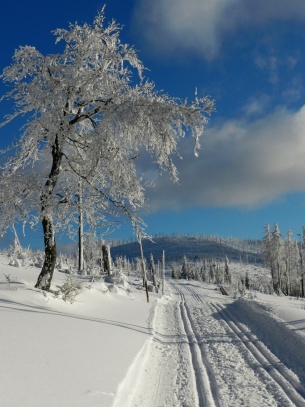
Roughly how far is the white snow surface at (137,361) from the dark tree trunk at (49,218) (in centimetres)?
71

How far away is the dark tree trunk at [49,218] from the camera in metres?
10.0

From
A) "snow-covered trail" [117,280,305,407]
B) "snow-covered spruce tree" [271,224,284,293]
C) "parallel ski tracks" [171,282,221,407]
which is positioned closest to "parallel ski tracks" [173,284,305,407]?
"snow-covered trail" [117,280,305,407]

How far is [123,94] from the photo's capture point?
980 cm

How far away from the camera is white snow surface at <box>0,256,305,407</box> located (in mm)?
4441

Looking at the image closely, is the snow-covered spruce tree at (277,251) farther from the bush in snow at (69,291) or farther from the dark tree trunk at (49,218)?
the dark tree trunk at (49,218)

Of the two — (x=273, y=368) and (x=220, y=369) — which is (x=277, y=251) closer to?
(x=273, y=368)

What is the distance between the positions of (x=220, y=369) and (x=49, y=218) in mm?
6506

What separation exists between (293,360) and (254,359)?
742 millimetres

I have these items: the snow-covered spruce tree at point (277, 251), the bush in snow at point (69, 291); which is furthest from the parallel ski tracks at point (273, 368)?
the snow-covered spruce tree at point (277, 251)

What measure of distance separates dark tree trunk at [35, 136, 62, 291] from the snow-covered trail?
3813 mm

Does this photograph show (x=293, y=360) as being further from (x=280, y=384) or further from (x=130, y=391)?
(x=130, y=391)

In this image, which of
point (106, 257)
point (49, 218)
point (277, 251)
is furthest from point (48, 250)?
point (277, 251)

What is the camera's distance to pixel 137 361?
6316 mm

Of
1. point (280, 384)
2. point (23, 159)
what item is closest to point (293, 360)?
point (280, 384)
